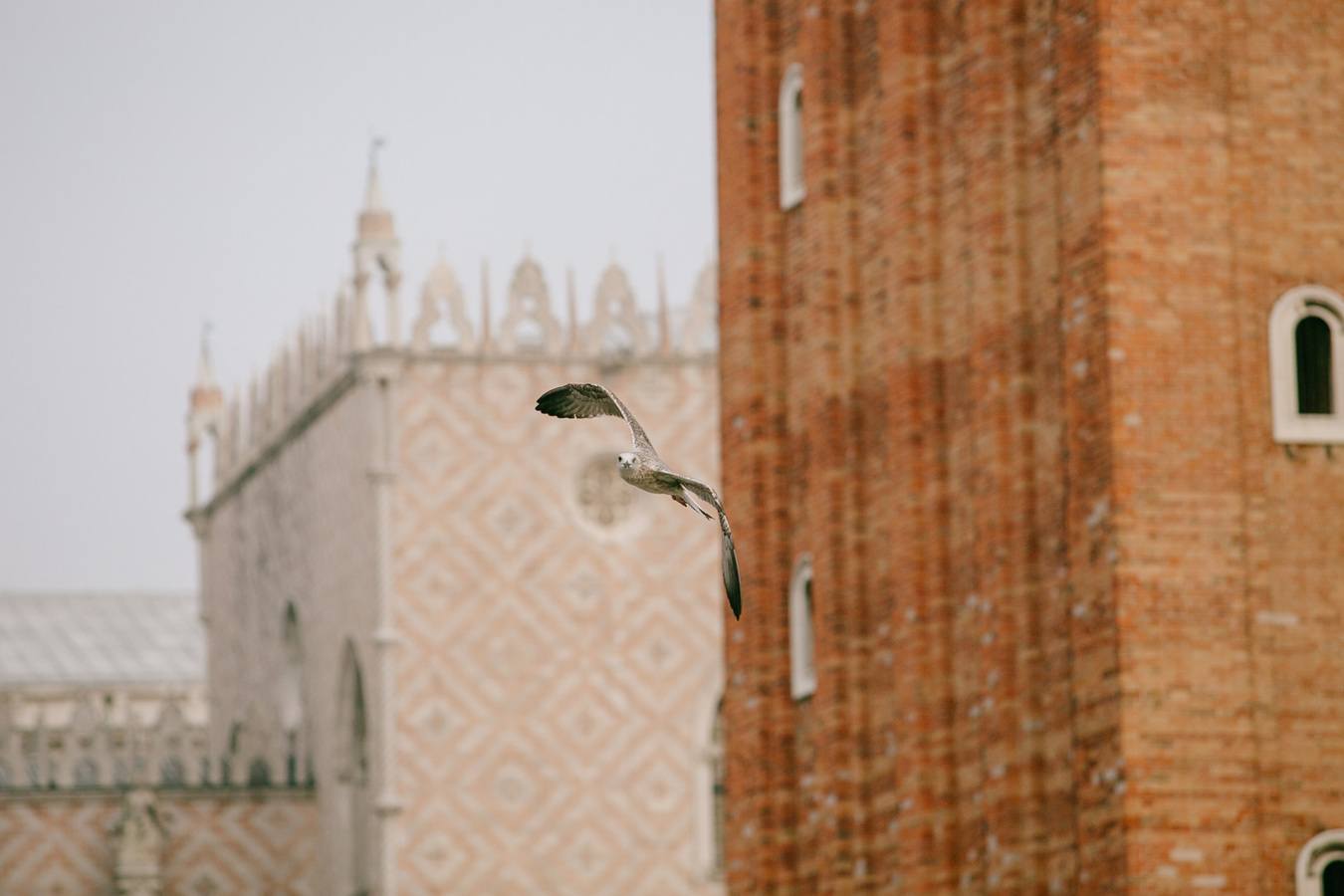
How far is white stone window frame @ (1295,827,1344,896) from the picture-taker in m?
22.6

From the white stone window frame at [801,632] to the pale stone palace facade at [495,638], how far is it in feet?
40.2

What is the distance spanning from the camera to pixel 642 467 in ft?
55.1

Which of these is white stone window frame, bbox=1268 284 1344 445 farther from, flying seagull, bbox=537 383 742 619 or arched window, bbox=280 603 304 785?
arched window, bbox=280 603 304 785

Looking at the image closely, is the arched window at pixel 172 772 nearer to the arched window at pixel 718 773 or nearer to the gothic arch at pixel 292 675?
the gothic arch at pixel 292 675

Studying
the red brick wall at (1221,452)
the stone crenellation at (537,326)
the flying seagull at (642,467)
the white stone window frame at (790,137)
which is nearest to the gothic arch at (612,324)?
the stone crenellation at (537,326)

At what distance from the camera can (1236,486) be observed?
23156 mm

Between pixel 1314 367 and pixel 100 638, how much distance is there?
49.0 m

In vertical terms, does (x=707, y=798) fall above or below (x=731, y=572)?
below

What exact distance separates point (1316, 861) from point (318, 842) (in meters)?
21.8

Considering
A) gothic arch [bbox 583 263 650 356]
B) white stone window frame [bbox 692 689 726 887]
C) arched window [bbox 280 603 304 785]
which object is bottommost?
white stone window frame [bbox 692 689 726 887]

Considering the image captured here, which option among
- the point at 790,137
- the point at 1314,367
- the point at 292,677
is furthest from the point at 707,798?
the point at 1314,367

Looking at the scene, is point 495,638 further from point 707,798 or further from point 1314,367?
point 1314,367

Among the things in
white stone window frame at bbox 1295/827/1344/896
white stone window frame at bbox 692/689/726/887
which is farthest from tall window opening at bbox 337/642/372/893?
white stone window frame at bbox 1295/827/1344/896

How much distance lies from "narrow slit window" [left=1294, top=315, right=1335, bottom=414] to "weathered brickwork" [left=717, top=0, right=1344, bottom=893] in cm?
34
